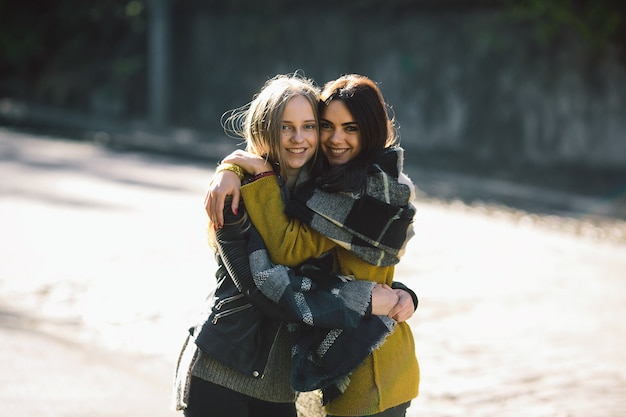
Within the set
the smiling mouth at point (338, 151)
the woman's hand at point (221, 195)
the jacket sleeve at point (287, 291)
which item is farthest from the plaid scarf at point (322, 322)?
the smiling mouth at point (338, 151)

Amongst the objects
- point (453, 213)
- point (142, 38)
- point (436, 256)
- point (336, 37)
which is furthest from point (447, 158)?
point (142, 38)

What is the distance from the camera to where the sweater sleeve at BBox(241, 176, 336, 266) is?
9.72 feet

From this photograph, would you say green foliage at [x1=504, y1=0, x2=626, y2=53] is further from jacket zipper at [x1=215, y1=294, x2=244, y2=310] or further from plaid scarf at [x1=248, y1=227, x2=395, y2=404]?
jacket zipper at [x1=215, y1=294, x2=244, y2=310]

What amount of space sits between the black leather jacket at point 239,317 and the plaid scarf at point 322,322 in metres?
0.03

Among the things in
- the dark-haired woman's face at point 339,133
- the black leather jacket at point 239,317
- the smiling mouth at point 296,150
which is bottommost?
the black leather jacket at point 239,317

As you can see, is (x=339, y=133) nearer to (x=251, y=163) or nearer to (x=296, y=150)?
(x=296, y=150)

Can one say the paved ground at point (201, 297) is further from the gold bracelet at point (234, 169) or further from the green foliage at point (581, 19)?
the green foliage at point (581, 19)

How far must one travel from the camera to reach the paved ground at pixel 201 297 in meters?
5.07

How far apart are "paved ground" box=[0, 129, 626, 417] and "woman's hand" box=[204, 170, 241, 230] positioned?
1992 millimetres

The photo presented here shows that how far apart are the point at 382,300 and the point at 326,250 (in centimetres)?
24

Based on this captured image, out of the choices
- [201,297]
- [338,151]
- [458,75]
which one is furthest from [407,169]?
[338,151]

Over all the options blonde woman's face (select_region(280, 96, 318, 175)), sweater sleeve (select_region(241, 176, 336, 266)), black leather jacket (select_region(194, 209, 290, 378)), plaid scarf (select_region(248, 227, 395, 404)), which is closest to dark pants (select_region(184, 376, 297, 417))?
black leather jacket (select_region(194, 209, 290, 378))

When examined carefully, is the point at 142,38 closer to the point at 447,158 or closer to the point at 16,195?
the point at 447,158

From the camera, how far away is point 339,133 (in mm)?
3055
